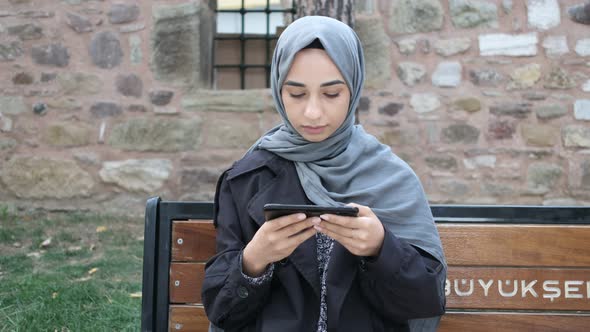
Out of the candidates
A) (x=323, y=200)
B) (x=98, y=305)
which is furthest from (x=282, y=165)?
(x=98, y=305)

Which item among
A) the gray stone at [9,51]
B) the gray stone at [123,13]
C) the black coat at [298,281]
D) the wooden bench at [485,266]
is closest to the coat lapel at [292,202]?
the black coat at [298,281]

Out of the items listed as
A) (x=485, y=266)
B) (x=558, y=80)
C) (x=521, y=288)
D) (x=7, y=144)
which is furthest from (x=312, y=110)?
(x=7, y=144)

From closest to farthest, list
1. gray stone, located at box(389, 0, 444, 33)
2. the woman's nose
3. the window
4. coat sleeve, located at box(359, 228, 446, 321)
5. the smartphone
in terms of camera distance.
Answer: the smartphone < coat sleeve, located at box(359, 228, 446, 321) < the woman's nose < gray stone, located at box(389, 0, 444, 33) < the window

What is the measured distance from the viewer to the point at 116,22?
15.7 ft

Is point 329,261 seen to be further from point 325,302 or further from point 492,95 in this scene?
point 492,95

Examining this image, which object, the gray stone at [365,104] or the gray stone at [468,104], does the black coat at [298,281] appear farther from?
the gray stone at [468,104]

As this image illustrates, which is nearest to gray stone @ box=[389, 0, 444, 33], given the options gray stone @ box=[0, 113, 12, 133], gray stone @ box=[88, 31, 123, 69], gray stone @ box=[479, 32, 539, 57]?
gray stone @ box=[479, 32, 539, 57]

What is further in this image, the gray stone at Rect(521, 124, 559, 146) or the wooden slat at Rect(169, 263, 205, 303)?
the gray stone at Rect(521, 124, 559, 146)

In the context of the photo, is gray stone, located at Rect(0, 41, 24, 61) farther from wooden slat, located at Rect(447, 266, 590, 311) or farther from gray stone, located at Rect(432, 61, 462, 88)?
wooden slat, located at Rect(447, 266, 590, 311)

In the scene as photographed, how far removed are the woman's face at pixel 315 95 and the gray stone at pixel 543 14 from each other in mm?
3602

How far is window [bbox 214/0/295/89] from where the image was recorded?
16.7 feet

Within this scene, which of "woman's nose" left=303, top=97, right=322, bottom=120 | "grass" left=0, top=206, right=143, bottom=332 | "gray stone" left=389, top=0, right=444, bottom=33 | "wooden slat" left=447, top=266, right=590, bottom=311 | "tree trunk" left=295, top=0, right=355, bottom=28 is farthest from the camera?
"gray stone" left=389, top=0, right=444, bottom=33

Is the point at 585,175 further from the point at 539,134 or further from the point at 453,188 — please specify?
the point at 453,188

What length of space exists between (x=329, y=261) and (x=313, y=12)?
1.48m
